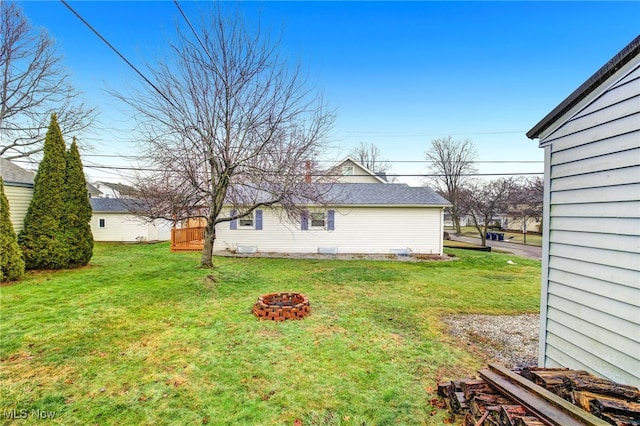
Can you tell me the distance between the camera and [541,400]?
80.1 inches

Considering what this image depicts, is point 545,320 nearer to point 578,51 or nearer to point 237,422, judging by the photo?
point 237,422

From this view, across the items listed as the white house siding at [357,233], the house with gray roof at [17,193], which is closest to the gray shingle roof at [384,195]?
the white house siding at [357,233]

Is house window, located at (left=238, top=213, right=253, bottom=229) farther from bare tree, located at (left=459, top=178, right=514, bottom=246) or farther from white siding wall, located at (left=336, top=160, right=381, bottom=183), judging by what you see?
bare tree, located at (left=459, top=178, right=514, bottom=246)

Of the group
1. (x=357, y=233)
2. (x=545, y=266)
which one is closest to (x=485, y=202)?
(x=357, y=233)

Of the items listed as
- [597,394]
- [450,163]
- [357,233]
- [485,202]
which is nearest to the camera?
[597,394]

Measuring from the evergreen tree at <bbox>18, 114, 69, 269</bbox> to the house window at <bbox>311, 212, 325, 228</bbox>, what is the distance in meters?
8.76

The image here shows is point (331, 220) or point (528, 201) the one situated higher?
point (528, 201)

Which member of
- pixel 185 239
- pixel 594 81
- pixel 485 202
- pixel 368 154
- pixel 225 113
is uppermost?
pixel 368 154

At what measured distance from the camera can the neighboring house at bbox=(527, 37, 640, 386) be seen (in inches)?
87.0

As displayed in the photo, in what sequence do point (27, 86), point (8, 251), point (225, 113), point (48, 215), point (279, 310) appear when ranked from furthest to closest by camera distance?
1. point (27, 86)
2. point (48, 215)
3. point (225, 113)
4. point (8, 251)
5. point (279, 310)

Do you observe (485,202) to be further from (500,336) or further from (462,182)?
(500,336)

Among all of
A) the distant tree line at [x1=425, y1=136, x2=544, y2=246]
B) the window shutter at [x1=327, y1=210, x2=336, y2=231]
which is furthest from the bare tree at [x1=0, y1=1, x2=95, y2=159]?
the distant tree line at [x1=425, y1=136, x2=544, y2=246]

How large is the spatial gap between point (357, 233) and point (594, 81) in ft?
36.0

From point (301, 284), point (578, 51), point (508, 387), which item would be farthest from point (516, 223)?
point (508, 387)
